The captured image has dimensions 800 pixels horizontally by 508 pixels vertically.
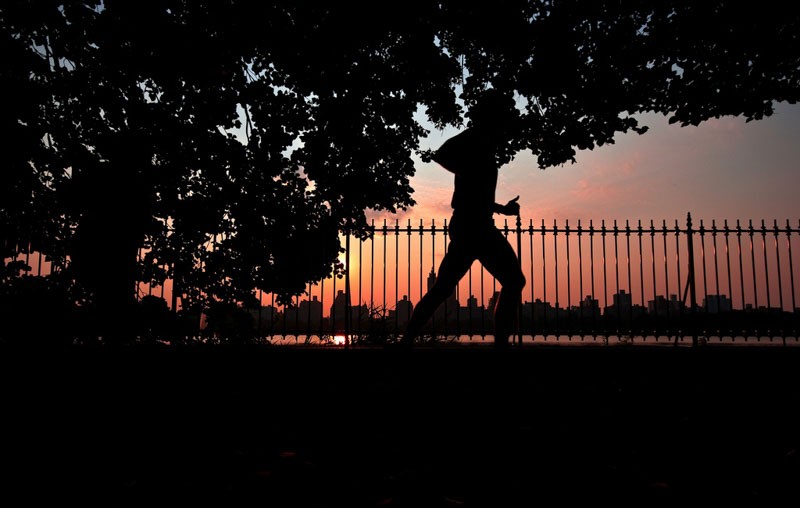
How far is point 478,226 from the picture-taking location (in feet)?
15.0

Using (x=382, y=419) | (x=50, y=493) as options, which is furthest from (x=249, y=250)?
(x=50, y=493)

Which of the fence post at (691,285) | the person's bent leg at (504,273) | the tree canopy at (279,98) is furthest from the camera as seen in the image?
the fence post at (691,285)

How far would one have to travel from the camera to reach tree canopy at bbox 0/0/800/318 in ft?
19.2

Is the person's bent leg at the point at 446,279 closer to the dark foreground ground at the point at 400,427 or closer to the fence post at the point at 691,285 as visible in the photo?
the dark foreground ground at the point at 400,427

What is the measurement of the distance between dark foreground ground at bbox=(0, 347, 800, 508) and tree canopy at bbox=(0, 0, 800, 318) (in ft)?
8.99

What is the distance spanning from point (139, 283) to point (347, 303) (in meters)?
3.53

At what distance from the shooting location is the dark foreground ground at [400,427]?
205cm

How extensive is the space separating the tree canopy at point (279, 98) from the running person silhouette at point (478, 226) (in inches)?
90.4

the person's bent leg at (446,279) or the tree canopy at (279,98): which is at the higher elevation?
the tree canopy at (279,98)

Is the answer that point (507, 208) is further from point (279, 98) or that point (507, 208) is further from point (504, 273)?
point (279, 98)

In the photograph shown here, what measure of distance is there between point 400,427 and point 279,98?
16.9 ft

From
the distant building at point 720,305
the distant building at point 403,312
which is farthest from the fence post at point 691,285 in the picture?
the distant building at point 403,312

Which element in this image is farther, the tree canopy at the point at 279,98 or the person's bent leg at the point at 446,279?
the tree canopy at the point at 279,98

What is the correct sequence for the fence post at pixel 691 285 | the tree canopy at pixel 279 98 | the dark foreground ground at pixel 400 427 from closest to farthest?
the dark foreground ground at pixel 400 427 → the tree canopy at pixel 279 98 → the fence post at pixel 691 285
